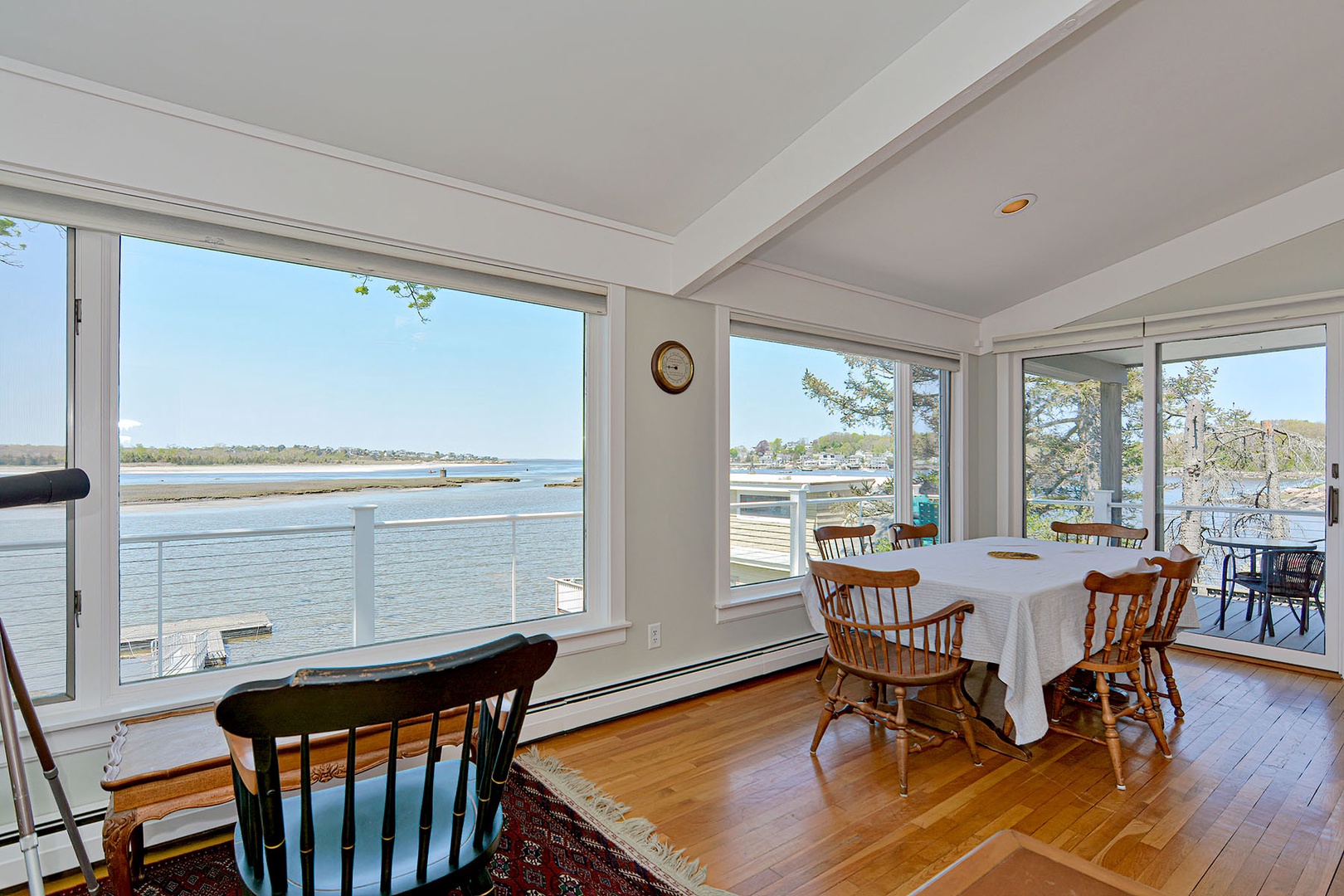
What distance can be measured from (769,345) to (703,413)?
1.10m

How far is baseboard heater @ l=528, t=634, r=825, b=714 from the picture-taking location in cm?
289

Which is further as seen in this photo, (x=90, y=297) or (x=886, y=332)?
(x=886, y=332)

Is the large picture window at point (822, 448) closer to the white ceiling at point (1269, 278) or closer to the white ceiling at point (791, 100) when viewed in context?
the white ceiling at point (791, 100)

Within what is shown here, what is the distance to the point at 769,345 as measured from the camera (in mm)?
4281

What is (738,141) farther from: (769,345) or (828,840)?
(828,840)

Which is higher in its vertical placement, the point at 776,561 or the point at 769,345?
the point at 769,345

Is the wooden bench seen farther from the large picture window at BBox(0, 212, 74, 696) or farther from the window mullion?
the large picture window at BBox(0, 212, 74, 696)

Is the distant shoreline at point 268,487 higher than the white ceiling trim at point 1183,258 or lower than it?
lower

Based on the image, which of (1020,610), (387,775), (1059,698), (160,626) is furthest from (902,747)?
(160,626)

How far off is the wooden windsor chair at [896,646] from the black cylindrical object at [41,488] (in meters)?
2.21

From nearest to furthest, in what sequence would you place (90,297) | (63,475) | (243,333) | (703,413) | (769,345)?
(63,475), (90,297), (243,333), (703,413), (769,345)

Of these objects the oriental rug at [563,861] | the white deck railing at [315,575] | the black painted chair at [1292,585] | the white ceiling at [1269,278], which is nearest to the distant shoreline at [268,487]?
the white deck railing at [315,575]

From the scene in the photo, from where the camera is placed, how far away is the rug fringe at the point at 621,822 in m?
1.92

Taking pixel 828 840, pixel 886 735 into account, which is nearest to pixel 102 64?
pixel 828 840
